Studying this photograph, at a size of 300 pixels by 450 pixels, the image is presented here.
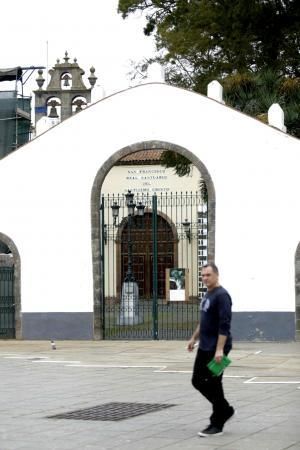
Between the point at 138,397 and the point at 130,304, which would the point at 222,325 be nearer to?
the point at 138,397

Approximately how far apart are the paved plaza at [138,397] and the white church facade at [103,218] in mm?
1712

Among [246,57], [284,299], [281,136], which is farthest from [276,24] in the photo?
[284,299]

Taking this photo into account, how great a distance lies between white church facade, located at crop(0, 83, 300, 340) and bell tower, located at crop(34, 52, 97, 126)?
94.8 feet

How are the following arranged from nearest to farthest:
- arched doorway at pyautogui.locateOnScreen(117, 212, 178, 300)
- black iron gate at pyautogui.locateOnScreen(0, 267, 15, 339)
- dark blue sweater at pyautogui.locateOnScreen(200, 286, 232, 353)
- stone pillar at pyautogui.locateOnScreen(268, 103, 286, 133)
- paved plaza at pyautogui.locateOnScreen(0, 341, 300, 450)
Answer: paved plaza at pyautogui.locateOnScreen(0, 341, 300, 450) < dark blue sweater at pyautogui.locateOnScreen(200, 286, 232, 353) < stone pillar at pyautogui.locateOnScreen(268, 103, 286, 133) < black iron gate at pyautogui.locateOnScreen(0, 267, 15, 339) < arched doorway at pyautogui.locateOnScreen(117, 212, 178, 300)

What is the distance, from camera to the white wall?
2380 centimetres

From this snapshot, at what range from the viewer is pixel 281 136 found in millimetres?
23828

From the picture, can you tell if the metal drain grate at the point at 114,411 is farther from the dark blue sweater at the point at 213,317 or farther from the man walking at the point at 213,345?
the dark blue sweater at the point at 213,317

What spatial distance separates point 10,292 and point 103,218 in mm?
2819

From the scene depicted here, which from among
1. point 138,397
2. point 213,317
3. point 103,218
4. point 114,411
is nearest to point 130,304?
point 103,218

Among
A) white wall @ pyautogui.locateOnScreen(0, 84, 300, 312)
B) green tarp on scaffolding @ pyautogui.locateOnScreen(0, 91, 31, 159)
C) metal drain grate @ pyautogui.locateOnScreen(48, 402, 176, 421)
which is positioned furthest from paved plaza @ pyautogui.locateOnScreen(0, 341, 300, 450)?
green tarp on scaffolding @ pyautogui.locateOnScreen(0, 91, 31, 159)

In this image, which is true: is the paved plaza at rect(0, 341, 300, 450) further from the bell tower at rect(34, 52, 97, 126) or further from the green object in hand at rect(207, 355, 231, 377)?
the bell tower at rect(34, 52, 97, 126)

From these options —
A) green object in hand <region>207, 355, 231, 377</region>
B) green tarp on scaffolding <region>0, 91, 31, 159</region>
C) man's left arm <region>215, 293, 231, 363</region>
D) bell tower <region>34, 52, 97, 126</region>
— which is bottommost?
green object in hand <region>207, 355, 231, 377</region>

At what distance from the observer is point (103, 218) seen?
24.9 m

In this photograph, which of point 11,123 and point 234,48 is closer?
point 234,48
